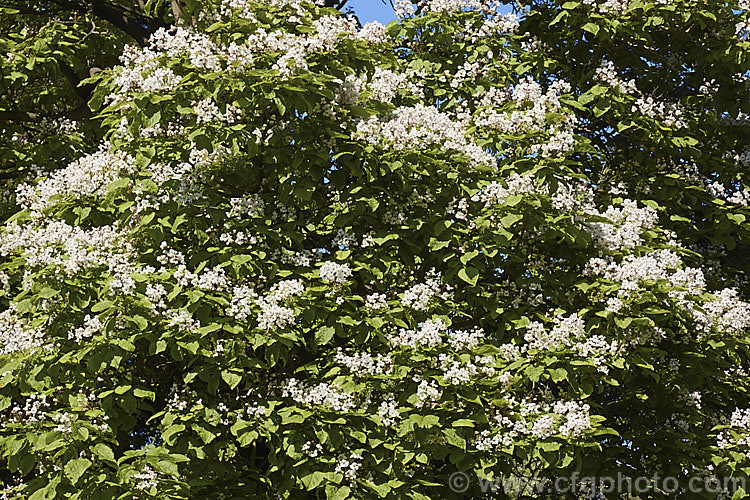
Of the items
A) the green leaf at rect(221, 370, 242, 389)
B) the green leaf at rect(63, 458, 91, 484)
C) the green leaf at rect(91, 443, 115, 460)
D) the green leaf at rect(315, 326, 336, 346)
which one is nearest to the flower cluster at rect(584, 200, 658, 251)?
the green leaf at rect(315, 326, 336, 346)

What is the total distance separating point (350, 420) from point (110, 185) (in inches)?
118

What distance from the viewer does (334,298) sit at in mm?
7188

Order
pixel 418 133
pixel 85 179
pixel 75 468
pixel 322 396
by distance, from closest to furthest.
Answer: pixel 75 468 → pixel 322 396 → pixel 418 133 → pixel 85 179

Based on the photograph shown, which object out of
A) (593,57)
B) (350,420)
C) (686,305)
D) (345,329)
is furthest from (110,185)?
(593,57)

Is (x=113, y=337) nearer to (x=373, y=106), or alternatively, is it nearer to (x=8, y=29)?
(x=373, y=106)

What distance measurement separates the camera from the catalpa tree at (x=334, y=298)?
6.77 metres

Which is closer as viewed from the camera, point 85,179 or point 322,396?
point 322,396

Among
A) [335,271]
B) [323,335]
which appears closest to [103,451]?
[323,335]

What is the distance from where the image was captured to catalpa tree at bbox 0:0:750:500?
677cm

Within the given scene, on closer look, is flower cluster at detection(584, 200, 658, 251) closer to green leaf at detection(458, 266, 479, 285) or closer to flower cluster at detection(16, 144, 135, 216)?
green leaf at detection(458, 266, 479, 285)

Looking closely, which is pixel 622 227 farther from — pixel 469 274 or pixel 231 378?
pixel 231 378

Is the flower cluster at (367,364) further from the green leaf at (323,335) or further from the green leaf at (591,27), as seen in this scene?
the green leaf at (591,27)

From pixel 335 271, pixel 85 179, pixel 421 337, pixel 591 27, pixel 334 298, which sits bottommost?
pixel 421 337

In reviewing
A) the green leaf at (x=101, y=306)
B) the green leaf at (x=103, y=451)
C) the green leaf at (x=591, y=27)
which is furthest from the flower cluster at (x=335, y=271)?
the green leaf at (x=591, y=27)
